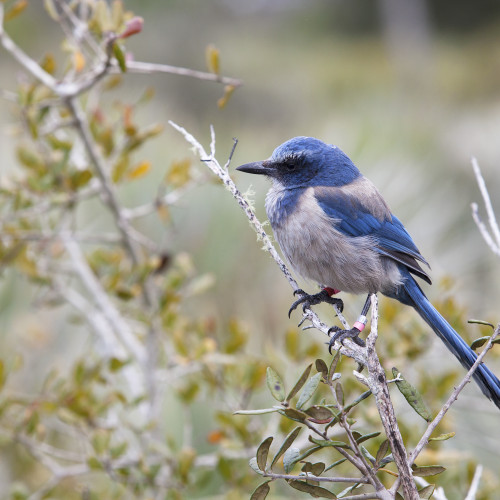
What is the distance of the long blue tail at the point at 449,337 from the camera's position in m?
1.74

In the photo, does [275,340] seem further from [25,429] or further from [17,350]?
[25,429]

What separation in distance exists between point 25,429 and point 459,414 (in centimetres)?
192

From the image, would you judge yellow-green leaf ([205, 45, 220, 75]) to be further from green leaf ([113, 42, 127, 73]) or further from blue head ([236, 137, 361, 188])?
blue head ([236, 137, 361, 188])

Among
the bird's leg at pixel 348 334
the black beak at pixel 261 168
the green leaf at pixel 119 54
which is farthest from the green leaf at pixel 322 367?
the black beak at pixel 261 168

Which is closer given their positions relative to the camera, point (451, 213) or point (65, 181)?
point (65, 181)

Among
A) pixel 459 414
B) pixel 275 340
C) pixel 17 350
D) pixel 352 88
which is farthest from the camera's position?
pixel 352 88

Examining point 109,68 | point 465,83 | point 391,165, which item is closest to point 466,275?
point 391,165

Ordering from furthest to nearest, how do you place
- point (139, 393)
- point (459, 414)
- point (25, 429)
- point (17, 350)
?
point (17, 350) → point (459, 414) → point (139, 393) → point (25, 429)

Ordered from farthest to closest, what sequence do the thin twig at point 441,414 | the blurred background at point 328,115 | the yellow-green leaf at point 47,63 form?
1. the blurred background at point 328,115
2. the yellow-green leaf at point 47,63
3. the thin twig at point 441,414

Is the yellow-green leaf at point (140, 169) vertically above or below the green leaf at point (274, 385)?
above

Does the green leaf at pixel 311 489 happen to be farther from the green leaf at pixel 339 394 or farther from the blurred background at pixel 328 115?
the blurred background at pixel 328 115

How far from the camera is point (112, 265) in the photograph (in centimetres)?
274

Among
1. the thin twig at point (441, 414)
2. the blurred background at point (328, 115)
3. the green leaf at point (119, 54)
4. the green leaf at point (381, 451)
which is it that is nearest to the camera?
the thin twig at point (441, 414)

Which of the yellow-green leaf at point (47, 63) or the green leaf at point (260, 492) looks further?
the yellow-green leaf at point (47, 63)
